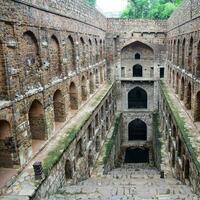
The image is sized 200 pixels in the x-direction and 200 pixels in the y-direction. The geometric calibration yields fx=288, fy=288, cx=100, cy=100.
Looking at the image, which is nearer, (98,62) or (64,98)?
(64,98)

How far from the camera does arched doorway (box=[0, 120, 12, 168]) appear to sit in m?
8.77

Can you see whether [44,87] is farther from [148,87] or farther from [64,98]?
[148,87]

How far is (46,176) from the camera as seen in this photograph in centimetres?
862

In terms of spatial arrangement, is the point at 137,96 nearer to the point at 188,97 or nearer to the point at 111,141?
the point at 111,141

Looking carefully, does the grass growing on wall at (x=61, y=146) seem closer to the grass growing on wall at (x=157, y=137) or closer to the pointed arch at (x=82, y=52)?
the pointed arch at (x=82, y=52)

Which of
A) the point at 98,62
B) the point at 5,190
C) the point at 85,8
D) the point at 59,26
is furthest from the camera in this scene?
the point at 98,62

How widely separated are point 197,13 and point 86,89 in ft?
26.1

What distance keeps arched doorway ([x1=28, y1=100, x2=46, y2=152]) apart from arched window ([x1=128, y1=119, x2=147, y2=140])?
60.7 ft

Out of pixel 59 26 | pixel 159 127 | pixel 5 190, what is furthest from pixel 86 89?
pixel 5 190

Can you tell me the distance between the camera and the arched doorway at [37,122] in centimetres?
1107

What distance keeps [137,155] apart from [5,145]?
18902 millimetres

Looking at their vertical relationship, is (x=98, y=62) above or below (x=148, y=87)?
above

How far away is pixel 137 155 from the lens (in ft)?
86.4

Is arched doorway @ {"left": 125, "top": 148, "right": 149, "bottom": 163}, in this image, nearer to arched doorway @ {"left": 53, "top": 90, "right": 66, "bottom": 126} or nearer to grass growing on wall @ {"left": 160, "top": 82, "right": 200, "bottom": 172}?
grass growing on wall @ {"left": 160, "top": 82, "right": 200, "bottom": 172}
